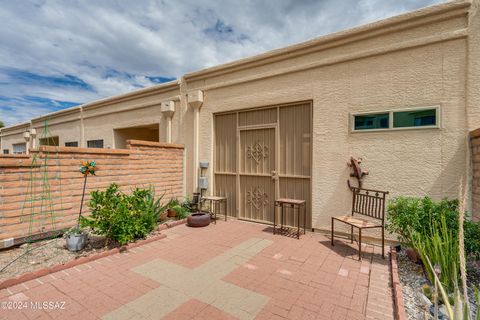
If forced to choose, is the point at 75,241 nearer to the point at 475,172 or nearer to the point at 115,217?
the point at 115,217

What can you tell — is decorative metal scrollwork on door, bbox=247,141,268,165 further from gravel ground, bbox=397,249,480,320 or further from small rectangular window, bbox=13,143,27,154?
small rectangular window, bbox=13,143,27,154

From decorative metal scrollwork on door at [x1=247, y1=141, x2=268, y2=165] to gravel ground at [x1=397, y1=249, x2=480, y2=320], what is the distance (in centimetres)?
344

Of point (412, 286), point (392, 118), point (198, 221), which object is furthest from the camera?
point (198, 221)

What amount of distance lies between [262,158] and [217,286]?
3.51 metres

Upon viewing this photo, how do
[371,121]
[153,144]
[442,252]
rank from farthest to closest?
[153,144]
[371,121]
[442,252]

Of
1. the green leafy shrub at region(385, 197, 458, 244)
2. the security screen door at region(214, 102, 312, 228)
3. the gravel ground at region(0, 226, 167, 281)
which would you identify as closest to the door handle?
the security screen door at region(214, 102, 312, 228)

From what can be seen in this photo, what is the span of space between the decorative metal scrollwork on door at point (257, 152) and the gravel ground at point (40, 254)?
3645mm

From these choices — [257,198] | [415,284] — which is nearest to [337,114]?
[257,198]

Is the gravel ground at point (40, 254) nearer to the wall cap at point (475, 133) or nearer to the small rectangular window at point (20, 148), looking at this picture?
the wall cap at point (475, 133)

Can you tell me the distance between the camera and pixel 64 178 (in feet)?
15.9

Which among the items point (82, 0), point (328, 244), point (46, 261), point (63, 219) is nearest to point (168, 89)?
point (82, 0)

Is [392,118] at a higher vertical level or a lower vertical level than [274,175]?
higher

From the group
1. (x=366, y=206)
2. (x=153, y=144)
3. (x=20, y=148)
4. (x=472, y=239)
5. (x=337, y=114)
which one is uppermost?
(x=337, y=114)

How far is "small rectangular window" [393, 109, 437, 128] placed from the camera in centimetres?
409
